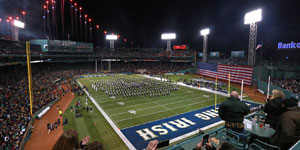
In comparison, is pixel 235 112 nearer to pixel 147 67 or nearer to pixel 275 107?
pixel 275 107

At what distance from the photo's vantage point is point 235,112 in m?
4.64

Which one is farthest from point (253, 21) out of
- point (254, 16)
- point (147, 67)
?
point (147, 67)

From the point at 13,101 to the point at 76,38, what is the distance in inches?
2309

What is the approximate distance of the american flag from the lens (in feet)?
132

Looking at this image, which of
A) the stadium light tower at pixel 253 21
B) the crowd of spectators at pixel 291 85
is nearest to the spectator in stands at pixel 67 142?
the crowd of spectators at pixel 291 85

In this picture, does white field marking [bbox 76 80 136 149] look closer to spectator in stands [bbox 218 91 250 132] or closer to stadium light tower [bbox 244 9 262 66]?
spectator in stands [bbox 218 91 250 132]

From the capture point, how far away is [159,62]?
77.9m

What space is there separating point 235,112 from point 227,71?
4570 cm

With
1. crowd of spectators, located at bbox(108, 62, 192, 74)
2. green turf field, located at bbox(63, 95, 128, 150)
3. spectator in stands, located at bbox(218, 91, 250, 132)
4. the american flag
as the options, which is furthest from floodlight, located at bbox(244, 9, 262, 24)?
spectator in stands, located at bbox(218, 91, 250, 132)

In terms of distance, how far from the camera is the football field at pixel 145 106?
18906 mm

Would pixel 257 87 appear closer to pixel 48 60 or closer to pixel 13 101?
pixel 13 101

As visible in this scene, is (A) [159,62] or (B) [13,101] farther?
(A) [159,62]

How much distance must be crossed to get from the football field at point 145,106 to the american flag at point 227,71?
17.8 metres

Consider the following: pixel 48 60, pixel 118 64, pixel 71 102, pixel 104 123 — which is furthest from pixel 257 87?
pixel 48 60
